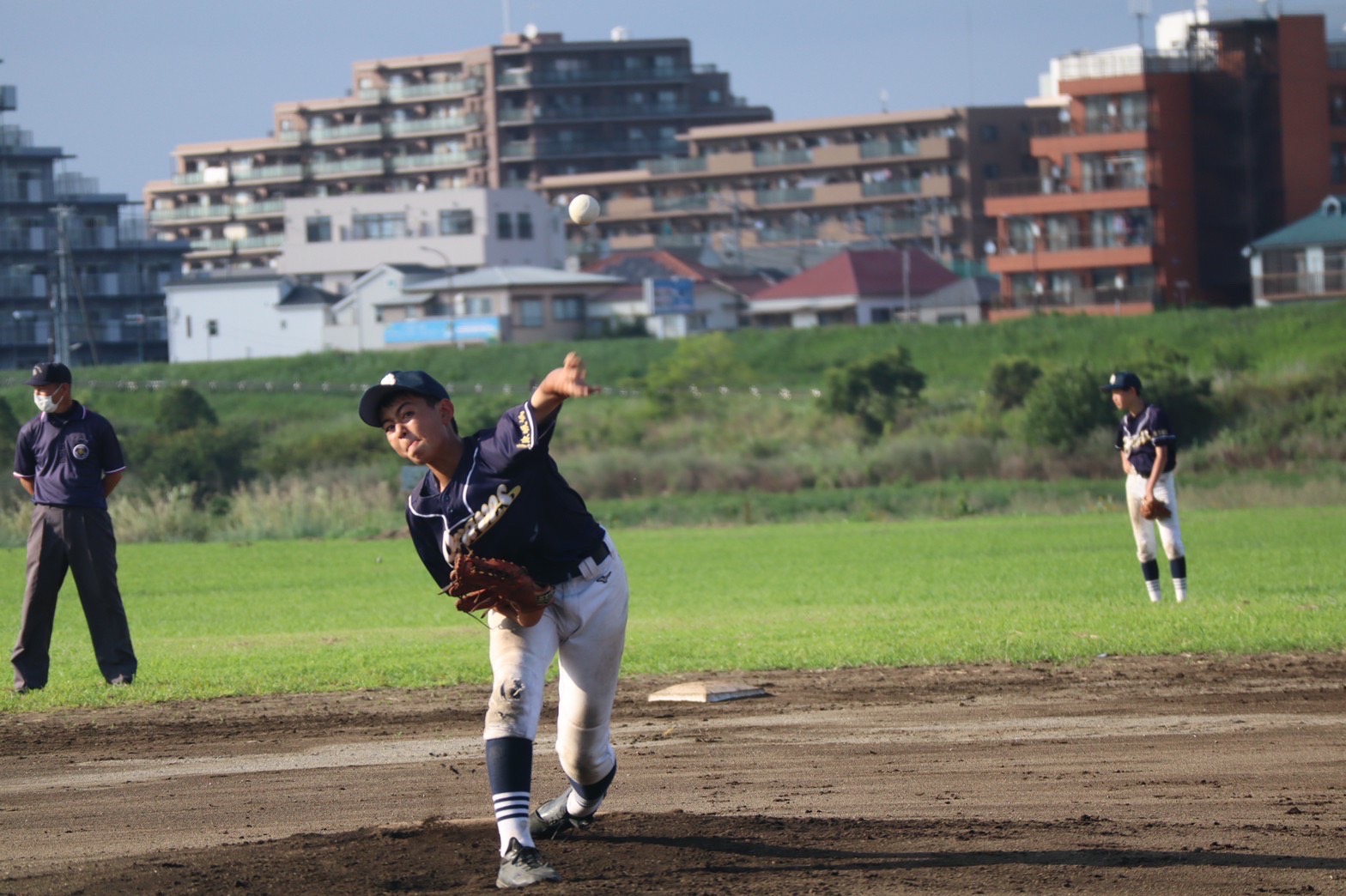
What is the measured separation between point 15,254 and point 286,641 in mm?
69776

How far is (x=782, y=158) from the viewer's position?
93.9 metres

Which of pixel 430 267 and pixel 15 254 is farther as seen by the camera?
pixel 430 267

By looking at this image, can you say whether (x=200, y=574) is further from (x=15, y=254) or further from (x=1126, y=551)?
(x=15, y=254)

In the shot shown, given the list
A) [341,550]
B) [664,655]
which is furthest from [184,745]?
[341,550]

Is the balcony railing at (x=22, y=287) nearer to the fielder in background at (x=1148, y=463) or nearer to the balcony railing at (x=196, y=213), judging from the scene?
the balcony railing at (x=196, y=213)

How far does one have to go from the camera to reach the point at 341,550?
1099 inches

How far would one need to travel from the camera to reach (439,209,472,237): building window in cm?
8619

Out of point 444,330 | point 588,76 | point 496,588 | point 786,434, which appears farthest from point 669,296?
point 496,588

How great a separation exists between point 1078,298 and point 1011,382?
18506 mm

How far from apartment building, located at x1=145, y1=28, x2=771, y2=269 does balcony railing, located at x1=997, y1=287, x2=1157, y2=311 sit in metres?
46.2

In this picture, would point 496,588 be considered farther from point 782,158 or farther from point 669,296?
point 782,158

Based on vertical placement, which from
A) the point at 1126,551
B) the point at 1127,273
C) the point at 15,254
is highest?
the point at 15,254

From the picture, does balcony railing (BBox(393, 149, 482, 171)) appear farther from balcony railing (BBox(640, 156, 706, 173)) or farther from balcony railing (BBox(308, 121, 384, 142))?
balcony railing (BBox(640, 156, 706, 173))

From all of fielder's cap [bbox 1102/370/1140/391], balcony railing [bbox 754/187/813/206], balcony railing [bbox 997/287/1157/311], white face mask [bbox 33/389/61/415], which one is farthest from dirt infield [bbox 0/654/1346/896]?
balcony railing [bbox 754/187/813/206]
